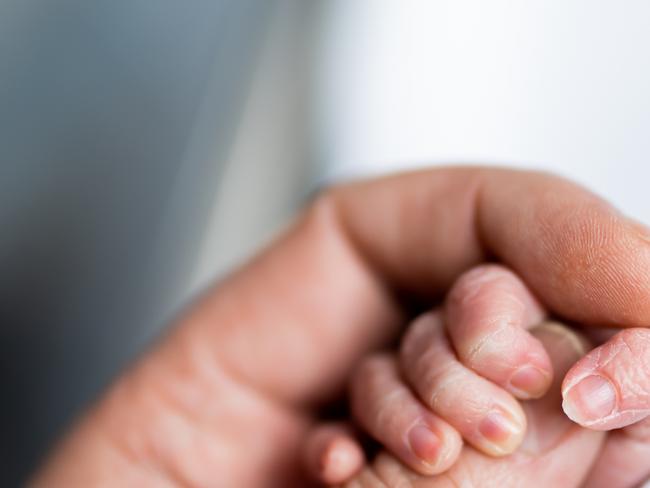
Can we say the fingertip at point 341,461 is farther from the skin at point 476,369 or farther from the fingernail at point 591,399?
the fingernail at point 591,399

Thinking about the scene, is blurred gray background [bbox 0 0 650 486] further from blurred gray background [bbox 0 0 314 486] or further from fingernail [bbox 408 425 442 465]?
fingernail [bbox 408 425 442 465]

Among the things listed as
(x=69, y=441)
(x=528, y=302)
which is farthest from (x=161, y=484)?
(x=528, y=302)

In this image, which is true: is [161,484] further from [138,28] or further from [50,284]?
→ [138,28]

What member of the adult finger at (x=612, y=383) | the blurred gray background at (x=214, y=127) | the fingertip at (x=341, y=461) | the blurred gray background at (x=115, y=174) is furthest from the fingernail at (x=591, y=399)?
the blurred gray background at (x=115, y=174)

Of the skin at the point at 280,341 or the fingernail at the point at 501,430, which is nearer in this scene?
the fingernail at the point at 501,430

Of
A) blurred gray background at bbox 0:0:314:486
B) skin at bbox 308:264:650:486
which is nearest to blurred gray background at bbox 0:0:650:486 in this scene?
blurred gray background at bbox 0:0:314:486

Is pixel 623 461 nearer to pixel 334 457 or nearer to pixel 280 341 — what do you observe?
pixel 334 457

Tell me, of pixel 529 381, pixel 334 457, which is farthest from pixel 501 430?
pixel 334 457
